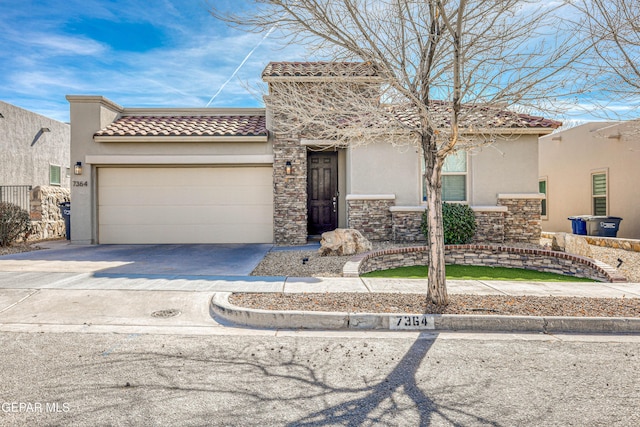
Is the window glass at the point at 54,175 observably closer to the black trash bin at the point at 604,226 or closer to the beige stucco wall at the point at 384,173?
the beige stucco wall at the point at 384,173

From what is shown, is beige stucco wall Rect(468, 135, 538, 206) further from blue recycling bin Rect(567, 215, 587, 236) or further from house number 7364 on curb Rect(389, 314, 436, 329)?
house number 7364 on curb Rect(389, 314, 436, 329)

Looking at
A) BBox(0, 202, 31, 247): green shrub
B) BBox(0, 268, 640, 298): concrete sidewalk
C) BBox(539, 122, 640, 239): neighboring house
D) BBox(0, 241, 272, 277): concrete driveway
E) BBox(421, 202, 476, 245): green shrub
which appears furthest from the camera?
BBox(539, 122, 640, 239): neighboring house

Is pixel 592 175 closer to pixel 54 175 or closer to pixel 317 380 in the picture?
pixel 317 380

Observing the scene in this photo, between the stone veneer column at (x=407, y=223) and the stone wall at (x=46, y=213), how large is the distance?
1219 centimetres

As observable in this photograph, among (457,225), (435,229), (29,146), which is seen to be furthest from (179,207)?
(29,146)

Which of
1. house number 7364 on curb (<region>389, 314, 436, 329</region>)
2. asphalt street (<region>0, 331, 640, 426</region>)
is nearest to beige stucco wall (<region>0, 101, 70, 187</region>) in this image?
asphalt street (<region>0, 331, 640, 426</region>)

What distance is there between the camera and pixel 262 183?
12.7m

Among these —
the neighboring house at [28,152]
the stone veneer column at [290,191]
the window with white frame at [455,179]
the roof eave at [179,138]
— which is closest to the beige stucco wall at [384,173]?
the window with white frame at [455,179]

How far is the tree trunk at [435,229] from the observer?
18.8 feet

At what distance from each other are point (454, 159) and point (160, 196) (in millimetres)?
9343

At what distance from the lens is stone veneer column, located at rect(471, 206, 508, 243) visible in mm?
11766

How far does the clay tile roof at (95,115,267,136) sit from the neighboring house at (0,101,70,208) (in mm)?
5341

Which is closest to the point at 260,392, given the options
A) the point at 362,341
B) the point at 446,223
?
the point at 362,341

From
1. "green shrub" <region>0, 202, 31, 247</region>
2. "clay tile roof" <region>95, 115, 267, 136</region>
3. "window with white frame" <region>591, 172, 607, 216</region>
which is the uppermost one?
"clay tile roof" <region>95, 115, 267, 136</region>
